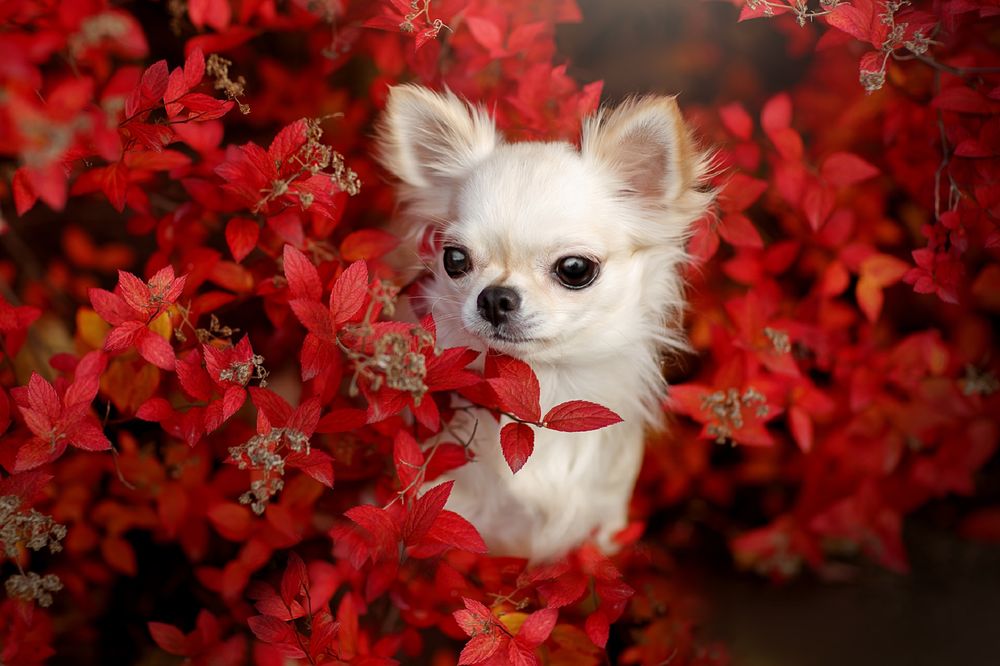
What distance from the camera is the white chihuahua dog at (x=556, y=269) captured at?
45.9 inches

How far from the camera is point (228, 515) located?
4.27ft

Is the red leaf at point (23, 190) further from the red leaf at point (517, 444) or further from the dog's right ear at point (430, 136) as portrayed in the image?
the red leaf at point (517, 444)

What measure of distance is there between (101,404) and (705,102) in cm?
175

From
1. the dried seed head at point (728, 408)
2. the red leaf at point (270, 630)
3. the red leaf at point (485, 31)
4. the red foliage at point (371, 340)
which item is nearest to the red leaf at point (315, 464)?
the red foliage at point (371, 340)

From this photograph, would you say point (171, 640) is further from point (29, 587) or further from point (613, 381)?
point (613, 381)

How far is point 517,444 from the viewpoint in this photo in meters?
1.01

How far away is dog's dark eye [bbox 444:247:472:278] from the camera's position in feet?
4.03

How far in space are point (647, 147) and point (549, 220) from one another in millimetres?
230

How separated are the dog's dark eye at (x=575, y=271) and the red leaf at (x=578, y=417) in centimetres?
24

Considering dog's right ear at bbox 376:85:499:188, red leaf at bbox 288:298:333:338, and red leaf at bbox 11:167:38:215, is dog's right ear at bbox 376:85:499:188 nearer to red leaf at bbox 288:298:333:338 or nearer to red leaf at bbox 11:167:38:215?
red leaf at bbox 288:298:333:338

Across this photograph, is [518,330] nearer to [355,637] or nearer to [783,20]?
[355,637]

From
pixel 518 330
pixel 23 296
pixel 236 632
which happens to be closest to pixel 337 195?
pixel 518 330

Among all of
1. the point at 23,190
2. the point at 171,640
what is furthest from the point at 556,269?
the point at 171,640

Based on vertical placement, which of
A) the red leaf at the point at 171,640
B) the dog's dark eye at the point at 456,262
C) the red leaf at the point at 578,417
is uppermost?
the dog's dark eye at the point at 456,262
